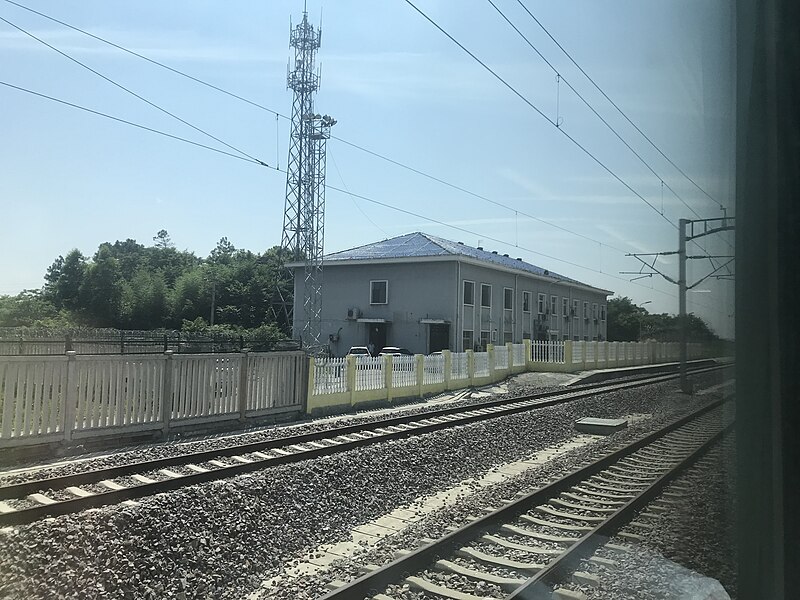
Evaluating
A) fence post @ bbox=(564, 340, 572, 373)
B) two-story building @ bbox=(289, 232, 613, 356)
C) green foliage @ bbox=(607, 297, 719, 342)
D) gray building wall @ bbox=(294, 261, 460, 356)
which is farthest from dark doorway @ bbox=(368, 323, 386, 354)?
green foliage @ bbox=(607, 297, 719, 342)

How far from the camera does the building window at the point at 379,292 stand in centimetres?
3222

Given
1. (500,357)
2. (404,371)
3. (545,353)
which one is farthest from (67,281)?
(545,353)

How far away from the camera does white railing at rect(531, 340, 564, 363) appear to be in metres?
28.4

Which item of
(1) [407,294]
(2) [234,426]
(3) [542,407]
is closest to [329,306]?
(1) [407,294]

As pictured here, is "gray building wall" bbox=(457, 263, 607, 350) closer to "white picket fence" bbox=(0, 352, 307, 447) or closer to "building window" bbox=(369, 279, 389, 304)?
"building window" bbox=(369, 279, 389, 304)

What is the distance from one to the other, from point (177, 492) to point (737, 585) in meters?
5.57

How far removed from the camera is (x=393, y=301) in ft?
105

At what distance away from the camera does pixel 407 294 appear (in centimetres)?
3148

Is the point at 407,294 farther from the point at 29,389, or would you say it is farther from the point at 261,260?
the point at 261,260

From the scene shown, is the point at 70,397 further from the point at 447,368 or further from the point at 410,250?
the point at 410,250

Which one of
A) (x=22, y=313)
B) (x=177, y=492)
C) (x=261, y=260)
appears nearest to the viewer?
(x=177, y=492)

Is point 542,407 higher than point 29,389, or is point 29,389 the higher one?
point 29,389

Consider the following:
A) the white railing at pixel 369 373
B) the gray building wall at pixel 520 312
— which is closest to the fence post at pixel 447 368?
the white railing at pixel 369 373

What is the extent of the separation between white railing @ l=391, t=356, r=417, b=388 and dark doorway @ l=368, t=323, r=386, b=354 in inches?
531
